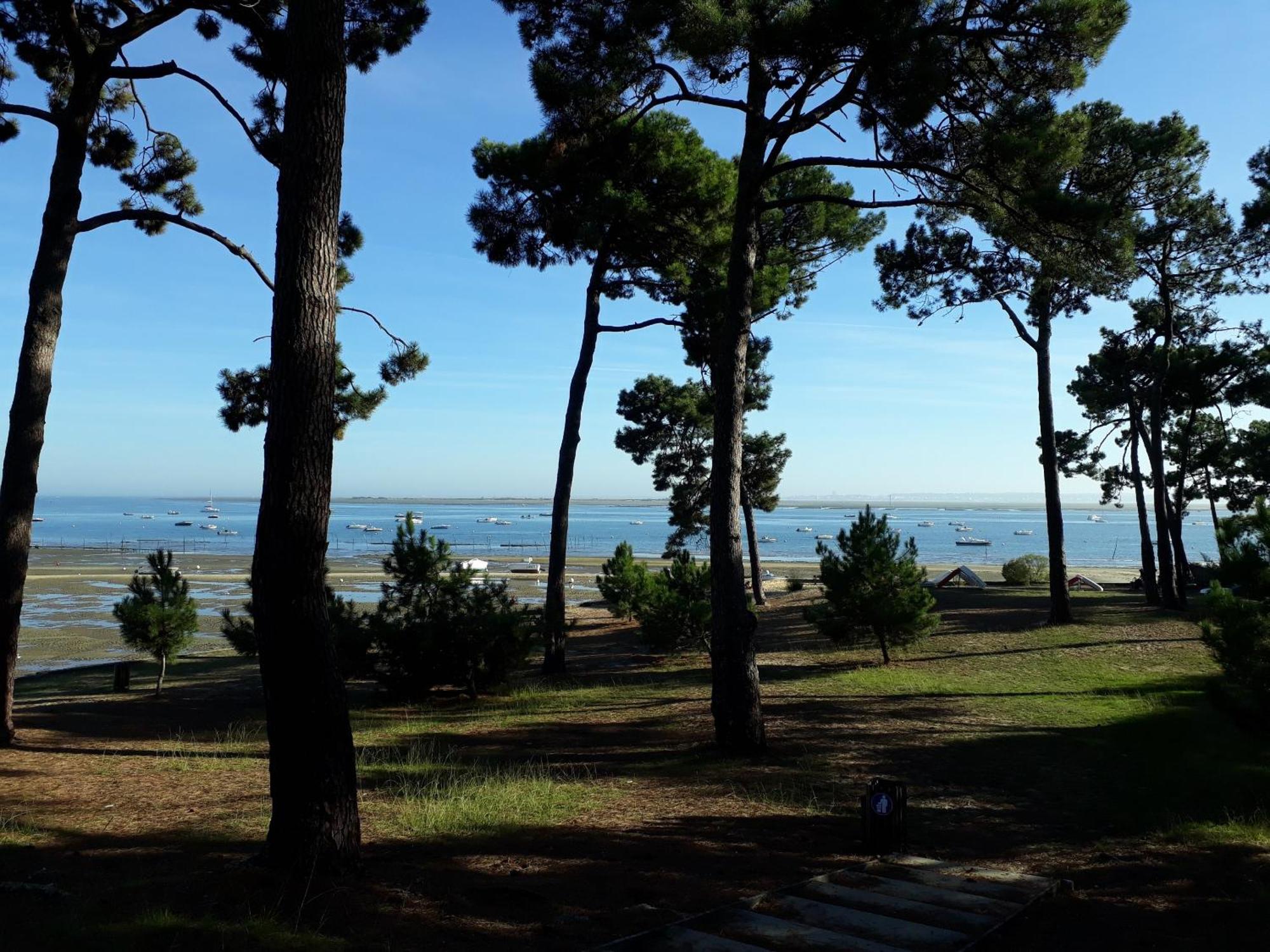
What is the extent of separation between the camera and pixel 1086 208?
895 cm

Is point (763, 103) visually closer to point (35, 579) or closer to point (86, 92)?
point (86, 92)

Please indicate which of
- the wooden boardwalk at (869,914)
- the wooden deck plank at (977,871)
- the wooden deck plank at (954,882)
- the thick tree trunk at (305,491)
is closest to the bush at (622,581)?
the wooden deck plank at (977,871)

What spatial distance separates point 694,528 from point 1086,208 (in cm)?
2280

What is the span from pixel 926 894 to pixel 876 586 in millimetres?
10386

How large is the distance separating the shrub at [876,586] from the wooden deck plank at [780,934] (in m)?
10.7

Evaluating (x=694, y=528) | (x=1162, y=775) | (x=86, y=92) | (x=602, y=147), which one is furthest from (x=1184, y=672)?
(x=694, y=528)

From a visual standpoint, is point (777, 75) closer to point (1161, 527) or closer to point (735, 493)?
point (735, 493)

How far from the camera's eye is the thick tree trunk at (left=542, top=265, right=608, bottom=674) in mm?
16109

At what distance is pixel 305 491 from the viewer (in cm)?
528

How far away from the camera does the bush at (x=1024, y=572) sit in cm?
3266

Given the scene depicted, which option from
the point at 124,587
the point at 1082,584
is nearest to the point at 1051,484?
the point at 1082,584

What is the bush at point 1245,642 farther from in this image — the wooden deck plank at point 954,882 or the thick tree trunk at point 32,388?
the thick tree trunk at point 32,388

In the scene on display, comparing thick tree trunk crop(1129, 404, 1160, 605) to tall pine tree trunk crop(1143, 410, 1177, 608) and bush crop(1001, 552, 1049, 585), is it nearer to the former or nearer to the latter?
tall pine tree trunk crop(1143, 410, 1177, 608)

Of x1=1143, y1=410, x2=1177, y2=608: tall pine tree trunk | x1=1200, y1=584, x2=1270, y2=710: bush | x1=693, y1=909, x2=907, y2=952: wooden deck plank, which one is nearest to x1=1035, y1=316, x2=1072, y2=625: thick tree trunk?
x1=1143, y1=410, x2=1177, y2=608: tall pine tree trunk
